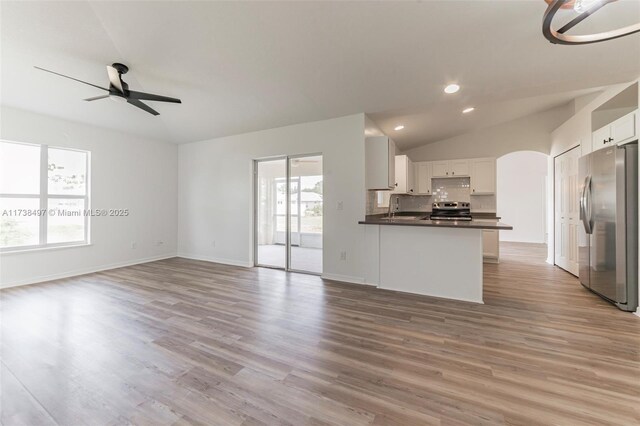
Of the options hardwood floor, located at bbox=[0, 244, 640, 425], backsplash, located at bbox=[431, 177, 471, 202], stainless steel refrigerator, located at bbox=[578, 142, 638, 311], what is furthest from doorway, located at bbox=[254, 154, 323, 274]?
stainless steel refrigerator, located at bbox=[578, 142, 638, 311]

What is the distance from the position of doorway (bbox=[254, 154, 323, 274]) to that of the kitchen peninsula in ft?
4.18

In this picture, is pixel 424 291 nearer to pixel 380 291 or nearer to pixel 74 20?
pixel 380 291

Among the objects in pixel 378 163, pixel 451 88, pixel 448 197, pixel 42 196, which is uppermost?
pixel 451 88

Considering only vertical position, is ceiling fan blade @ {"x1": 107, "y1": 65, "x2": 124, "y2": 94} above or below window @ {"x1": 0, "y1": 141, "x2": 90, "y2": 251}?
above

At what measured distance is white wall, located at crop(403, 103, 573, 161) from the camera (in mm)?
5688

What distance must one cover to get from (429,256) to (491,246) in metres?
3.11

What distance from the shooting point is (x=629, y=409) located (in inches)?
61.3

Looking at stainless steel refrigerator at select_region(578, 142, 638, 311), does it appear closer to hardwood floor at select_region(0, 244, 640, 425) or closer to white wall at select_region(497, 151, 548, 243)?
hardwood floor at select_region(0, 244, 640, 425)

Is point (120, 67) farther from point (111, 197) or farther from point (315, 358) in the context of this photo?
point (315, 358)

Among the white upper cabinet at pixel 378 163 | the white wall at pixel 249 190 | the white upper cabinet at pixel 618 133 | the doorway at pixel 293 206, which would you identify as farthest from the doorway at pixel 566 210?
the doorway at pixel 293 206

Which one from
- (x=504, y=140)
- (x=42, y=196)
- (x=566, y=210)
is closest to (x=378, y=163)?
(x=566, y=210)

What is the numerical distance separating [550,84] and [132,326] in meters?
5.45

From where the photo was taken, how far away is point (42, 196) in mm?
4332

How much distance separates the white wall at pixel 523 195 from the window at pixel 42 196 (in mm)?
11233
